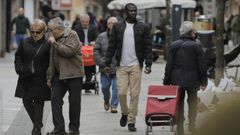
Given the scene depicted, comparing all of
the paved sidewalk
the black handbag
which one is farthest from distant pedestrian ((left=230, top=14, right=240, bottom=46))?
the black handbag

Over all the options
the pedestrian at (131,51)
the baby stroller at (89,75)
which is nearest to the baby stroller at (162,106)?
the pedestrian at (131,51)

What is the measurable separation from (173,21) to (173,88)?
13680mm

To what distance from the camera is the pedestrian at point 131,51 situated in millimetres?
10406

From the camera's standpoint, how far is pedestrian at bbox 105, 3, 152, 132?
10.4 meters

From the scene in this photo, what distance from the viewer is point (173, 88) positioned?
9.59 meters

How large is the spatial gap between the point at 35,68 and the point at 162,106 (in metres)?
1.80

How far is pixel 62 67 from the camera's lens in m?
9.55

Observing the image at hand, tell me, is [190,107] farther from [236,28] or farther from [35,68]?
[236,28]

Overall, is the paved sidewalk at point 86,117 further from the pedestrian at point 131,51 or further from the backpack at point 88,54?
the backpack at point 88,54

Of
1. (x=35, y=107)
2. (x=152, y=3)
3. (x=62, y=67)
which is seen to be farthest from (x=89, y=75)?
(x=152, y=3)

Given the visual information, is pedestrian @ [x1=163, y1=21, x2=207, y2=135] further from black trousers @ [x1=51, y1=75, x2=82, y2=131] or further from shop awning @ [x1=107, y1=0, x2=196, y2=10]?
shop awning @ [x1=107, y1=0, x2=196, y2=10]

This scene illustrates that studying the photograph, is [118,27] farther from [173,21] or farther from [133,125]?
[173,21]

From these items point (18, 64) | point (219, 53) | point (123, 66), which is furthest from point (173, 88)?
point (219, 53)

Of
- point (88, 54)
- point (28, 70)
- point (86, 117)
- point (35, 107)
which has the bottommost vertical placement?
point (86, 117)
